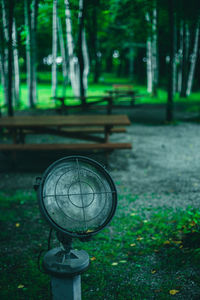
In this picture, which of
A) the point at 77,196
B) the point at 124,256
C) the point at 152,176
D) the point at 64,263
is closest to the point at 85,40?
the point at 152,176

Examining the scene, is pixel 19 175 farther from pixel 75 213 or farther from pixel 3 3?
pixel 3 3

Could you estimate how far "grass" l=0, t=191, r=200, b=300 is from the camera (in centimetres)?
290

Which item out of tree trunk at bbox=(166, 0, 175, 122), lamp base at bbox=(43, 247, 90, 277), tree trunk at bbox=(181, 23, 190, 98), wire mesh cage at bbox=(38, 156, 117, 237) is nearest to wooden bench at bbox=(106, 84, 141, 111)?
tree trunk at bbox=(166, 0, 175, 122)

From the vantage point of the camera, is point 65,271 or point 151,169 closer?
point 65,271

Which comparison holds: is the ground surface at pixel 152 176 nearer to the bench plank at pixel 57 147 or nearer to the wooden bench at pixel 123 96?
the bench plank at pixel 57 147

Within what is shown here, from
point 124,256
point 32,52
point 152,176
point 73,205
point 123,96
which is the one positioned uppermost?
point 32,52

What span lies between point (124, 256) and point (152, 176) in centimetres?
285

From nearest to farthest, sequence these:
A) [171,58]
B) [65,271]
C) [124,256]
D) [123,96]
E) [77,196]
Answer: [65,271] < [77,196] < [124,256] < [171,58] < [123,96]

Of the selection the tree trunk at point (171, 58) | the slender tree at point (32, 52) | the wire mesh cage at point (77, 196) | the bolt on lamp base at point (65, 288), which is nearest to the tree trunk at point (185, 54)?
the tree trunk at point (171, 58)

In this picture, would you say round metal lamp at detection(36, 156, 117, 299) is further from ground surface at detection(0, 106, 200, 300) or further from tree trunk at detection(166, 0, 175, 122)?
tree trunk at detection(166, 0, 175, 122)

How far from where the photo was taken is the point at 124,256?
3.51m

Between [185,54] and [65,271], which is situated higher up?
[185,54]

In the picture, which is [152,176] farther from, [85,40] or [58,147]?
[85,40]

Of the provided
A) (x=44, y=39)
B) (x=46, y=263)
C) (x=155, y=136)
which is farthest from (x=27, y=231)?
(x=44, y=39)
